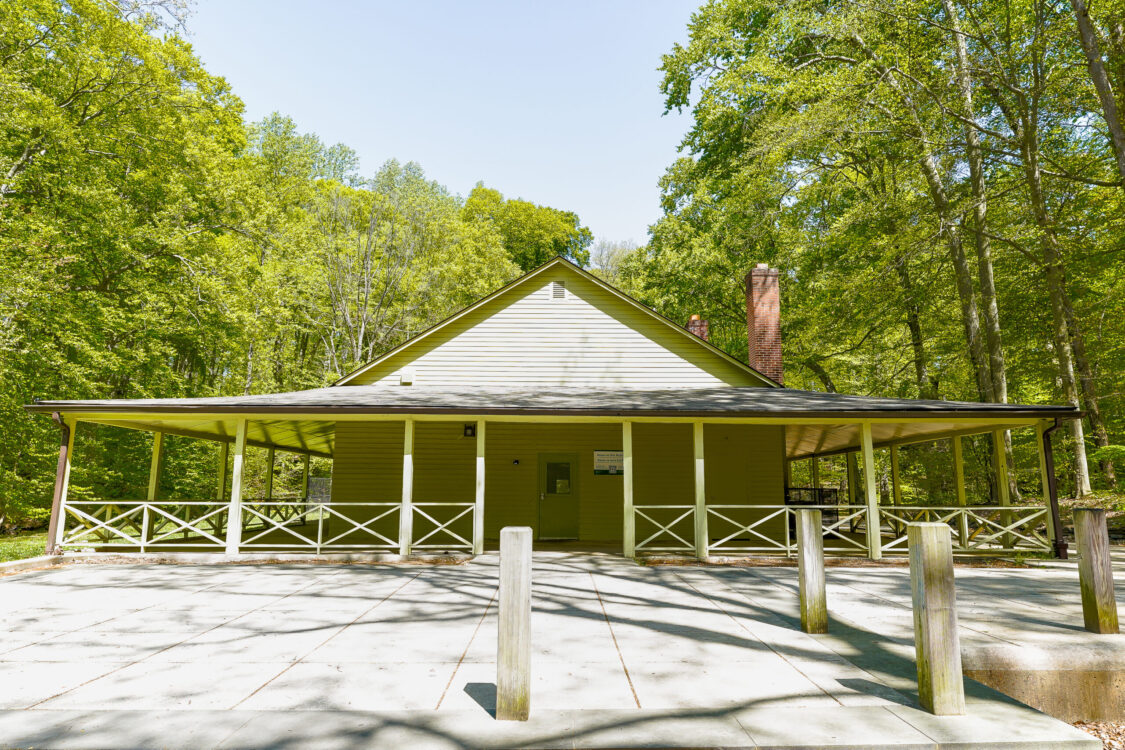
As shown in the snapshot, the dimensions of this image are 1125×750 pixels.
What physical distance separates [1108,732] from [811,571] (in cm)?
238

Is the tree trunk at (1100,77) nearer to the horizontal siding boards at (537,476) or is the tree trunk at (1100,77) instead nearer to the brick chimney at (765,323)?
the brick chimney at (765,323)

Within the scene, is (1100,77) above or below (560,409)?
above

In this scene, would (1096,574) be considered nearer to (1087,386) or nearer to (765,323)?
(765,323)

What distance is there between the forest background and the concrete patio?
10589 millimetres

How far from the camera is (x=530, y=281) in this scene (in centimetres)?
1525

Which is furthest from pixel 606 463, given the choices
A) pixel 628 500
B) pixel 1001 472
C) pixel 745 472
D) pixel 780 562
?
pixel 1001 472

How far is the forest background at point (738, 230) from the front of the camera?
16594 millimetres

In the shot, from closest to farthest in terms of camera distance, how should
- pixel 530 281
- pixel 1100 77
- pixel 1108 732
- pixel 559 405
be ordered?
1. pixel 1108 732
2. pixel 559 405
3. pixel 1100 77
4. pixel 530 281

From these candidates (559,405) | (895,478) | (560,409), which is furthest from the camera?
(895,478)

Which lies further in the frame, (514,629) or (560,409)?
(560,409)

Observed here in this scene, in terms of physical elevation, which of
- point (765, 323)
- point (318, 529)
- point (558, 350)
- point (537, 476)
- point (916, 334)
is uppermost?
point (916, 334)

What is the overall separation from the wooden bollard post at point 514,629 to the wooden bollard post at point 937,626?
2605 millimetres

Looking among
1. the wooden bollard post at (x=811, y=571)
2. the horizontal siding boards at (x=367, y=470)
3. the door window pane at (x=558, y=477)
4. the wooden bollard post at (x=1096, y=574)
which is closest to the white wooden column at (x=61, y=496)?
the horizontal siding boards at (x=367, y=470)

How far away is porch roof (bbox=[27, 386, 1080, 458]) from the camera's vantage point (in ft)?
34.9
